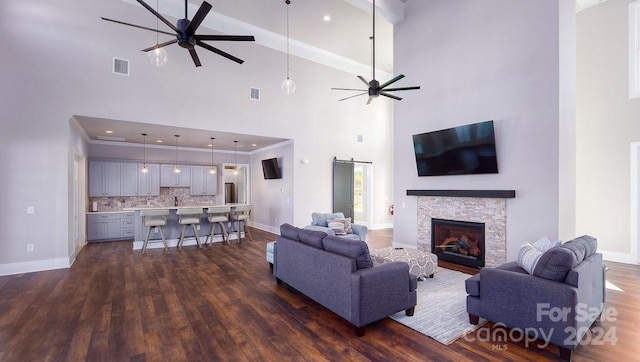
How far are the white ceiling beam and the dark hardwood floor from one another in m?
5.54

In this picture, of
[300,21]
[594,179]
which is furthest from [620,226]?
Answer: [300,21]

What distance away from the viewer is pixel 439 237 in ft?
19.2

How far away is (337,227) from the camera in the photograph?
608 cm

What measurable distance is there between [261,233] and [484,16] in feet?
24.9

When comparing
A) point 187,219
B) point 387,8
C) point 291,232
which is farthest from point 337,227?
point 387,8

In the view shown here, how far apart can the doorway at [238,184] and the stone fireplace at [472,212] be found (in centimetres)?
636

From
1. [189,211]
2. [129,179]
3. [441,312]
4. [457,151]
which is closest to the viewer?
[441,312]

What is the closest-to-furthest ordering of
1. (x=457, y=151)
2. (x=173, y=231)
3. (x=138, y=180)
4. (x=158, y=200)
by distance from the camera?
(x=457, y=151)
(x=173, y=231)
(x=138, y=180)
(x=158, y=200)

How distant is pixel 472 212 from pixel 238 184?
9014 mm

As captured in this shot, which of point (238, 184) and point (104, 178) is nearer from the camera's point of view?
point (104, 178)

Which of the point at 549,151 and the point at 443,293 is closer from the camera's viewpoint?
the point at 443,293

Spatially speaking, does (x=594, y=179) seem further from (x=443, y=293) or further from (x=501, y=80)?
(x=443, y=293)

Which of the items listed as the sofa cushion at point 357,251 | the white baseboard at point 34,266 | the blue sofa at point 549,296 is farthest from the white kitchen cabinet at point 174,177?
the blue sofa at point 549,296

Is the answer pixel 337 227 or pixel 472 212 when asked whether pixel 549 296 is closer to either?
pixel 472 212
